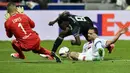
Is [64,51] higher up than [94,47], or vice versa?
[94,47]

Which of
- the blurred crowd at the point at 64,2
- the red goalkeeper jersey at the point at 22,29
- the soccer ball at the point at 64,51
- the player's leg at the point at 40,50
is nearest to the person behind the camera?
the red goalkeeper jersey at the point at 22,29

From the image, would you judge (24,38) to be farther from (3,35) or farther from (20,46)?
(3,35)

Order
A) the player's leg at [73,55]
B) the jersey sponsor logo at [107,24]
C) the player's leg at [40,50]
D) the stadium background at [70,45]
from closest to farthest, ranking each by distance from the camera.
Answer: the stadium background at [70,45], the player's leg at [40,50], the player's leg at [73,55], the jersey sponsor logo at [107,24]

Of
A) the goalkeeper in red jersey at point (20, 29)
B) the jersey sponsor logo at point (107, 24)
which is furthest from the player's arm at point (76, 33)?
the jersey sponsor logo at point (107, 24)

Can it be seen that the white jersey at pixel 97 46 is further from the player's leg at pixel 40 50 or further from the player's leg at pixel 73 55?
the player's leg at pixel 40 50

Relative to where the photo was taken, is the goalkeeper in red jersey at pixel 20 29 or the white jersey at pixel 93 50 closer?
the white jersey at pixel 93 50

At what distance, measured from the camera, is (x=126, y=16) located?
88.3 feet

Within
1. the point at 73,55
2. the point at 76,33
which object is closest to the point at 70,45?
the point at 76,33

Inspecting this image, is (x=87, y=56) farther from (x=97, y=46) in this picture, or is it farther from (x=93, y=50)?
(x=97, y=46)

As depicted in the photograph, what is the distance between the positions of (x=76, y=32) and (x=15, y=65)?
422 cm

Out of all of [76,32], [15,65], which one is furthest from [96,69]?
[76,32]

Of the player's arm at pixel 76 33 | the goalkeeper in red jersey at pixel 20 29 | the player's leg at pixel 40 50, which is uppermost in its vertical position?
the goalkeeper in red jersey at pixel 20 29

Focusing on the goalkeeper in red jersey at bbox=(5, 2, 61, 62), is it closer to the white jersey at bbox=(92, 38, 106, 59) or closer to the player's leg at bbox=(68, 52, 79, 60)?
the player's leg at bbox=(68, 52, 79, 60)

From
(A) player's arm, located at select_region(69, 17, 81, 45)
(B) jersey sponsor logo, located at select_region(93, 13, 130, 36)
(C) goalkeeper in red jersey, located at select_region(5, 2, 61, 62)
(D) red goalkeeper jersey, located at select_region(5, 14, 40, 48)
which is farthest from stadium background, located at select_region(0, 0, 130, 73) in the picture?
(A) player's arm, located at select_region(69, 17, 81, 45)
